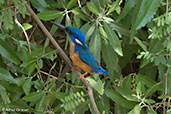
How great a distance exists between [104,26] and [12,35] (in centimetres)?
57

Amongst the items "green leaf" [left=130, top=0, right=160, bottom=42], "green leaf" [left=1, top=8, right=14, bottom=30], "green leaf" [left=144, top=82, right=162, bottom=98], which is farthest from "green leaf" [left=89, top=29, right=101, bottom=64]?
"green leaf" [left=1, top=8, right=14, bottom=30]

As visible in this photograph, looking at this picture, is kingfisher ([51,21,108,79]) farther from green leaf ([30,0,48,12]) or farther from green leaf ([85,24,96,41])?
green leaf ([30,0,48,12])

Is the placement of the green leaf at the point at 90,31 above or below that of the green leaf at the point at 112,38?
above

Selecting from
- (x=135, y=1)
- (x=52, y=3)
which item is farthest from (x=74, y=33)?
(x=52, y=3)

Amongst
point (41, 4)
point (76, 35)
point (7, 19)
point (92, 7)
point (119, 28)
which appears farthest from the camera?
point (41, 4)

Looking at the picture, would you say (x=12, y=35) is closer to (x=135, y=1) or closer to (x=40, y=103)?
(x=40, y=103)

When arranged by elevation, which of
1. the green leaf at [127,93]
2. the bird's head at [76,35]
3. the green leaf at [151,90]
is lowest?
the green leaf at [151,90]

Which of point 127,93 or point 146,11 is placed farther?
point 127,93

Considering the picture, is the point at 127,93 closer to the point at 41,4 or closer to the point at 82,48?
the point at 82,48

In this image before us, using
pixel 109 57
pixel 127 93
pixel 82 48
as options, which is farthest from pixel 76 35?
pixel 127 93

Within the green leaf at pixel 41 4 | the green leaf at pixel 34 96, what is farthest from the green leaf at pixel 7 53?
the green leaf at pixel 41 4

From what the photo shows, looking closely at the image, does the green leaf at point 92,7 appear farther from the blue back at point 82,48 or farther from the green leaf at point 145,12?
the blue back at point 82,48

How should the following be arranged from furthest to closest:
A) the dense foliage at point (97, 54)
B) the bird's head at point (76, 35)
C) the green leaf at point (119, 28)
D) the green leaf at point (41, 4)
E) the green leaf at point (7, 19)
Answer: the green leaf at point (41, 4) → the green leaf at point (119, 28) → the dense foliage at point (97, 54) → the green leaf at point (7, 19) → the bird's head at point (76, 35)

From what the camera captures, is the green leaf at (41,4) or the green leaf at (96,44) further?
the green leaf at (41,4)
